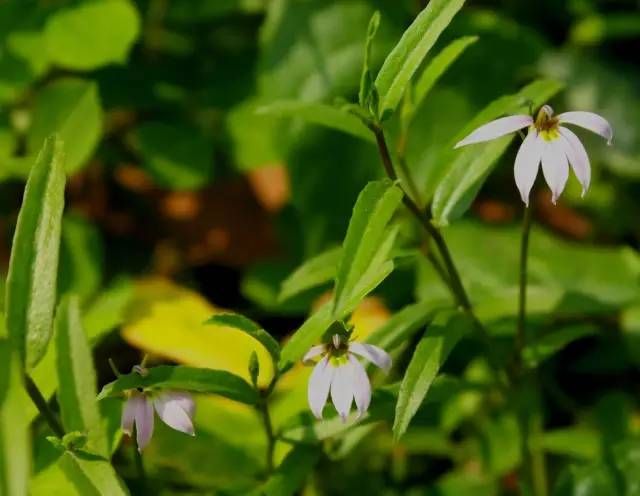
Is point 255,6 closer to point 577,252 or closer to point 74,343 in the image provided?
point 577,252

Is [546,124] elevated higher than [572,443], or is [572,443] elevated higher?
[546,124]

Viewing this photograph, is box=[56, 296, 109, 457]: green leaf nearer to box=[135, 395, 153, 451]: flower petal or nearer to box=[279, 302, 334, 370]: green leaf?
box=[135, 395, 153, 451]: flower petal

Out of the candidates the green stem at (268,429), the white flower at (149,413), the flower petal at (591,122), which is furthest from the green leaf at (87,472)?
the flower petal at (591,122)

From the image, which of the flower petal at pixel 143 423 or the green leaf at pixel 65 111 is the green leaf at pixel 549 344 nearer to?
the flower petal at pixel 143 423

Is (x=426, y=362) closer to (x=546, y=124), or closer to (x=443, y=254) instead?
(x=443, y=254)

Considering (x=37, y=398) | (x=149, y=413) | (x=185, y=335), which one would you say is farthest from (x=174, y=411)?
(x=185, y=335)

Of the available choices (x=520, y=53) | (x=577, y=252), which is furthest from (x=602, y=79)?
(x=577, y=252)

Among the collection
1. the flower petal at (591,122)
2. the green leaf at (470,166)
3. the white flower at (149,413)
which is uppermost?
the flower petal at (591,122)
